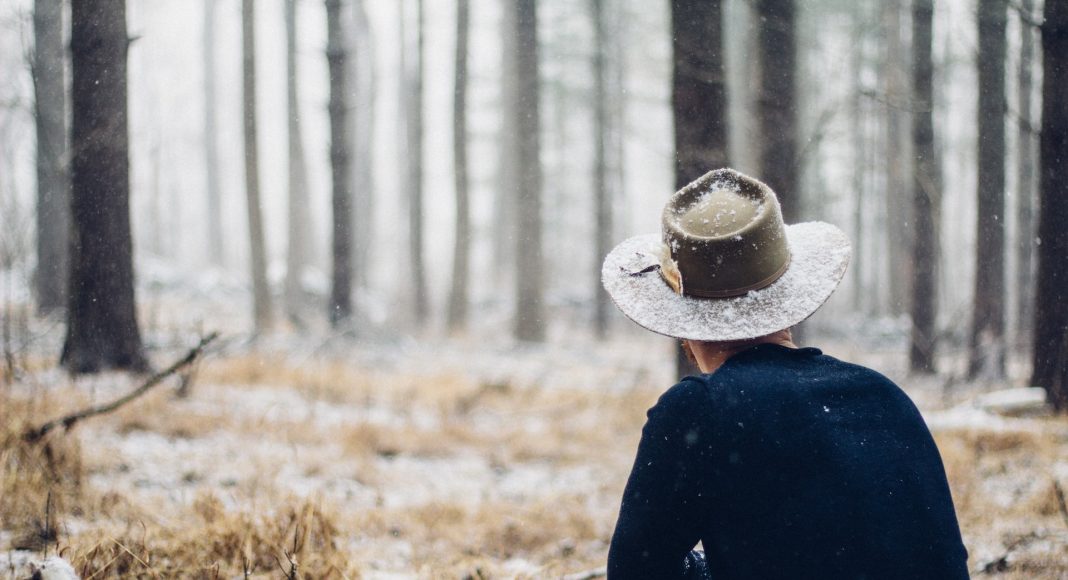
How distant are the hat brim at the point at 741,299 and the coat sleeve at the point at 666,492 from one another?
22 cm

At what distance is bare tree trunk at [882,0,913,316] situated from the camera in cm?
1535

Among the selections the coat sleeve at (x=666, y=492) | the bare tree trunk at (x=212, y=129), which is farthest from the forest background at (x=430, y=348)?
the bare tree trunk at (x=212, y=129)

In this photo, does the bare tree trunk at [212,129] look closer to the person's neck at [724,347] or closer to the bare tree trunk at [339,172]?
the bare tree trunk at [339,172]

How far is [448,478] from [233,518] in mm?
2506

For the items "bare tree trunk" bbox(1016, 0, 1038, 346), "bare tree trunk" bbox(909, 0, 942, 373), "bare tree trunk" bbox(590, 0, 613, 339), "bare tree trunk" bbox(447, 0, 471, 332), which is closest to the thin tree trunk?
"bare tree trunk" bbox(909, 0, 942, 373)

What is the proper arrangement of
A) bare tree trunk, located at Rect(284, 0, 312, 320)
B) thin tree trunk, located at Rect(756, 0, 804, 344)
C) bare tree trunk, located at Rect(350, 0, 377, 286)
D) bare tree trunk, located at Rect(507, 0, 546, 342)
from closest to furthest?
1. thin tree trunk, located at Rect(756, 0, 804, 344)
2. bare tree trunk, located at Rect(507, 0, 546, 342)
3. bare tree trunk, located at Rect(284, 0, 312, 320)
4. bare tree trunk, located at Rect(350, 0, 377, 286)

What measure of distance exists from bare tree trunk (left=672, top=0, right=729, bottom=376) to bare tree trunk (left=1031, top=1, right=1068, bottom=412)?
2097 mm

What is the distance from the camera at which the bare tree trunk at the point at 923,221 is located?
10461 millimetres

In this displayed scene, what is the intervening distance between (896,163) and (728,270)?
54.8 feet

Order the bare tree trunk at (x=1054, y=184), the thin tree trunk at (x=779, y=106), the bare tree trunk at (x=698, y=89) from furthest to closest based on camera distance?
the thin tree trunk at (x=779, y=106)
the bare tree trunk at (x=698, y=89)
the bare tree trunk at (x=1054, y=184)

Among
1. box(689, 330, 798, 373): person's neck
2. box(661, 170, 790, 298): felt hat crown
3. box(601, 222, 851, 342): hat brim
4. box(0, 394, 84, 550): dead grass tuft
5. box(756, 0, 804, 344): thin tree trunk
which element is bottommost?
box(0, 394, 84, 550): dead grass tuft

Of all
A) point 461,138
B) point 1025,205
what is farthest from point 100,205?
point 1025,205

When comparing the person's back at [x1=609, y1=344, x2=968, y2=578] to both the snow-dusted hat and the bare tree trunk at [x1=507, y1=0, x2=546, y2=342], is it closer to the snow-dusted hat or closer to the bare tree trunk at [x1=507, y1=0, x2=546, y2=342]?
the snow-dusted hat

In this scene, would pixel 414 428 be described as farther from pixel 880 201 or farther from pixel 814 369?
pixel 880 201
